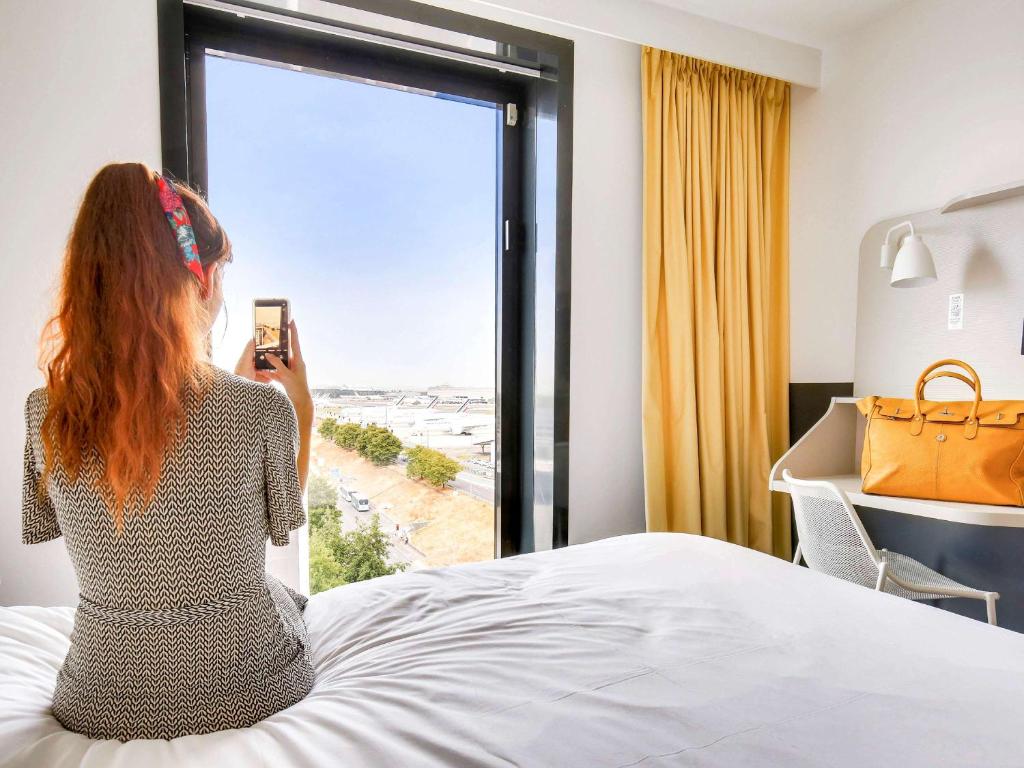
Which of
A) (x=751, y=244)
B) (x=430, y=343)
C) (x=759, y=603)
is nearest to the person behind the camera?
(x=759, y=603)

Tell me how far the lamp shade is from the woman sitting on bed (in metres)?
2.19

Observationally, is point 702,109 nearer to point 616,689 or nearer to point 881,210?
point 881,210

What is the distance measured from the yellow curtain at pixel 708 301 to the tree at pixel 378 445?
1003 mm

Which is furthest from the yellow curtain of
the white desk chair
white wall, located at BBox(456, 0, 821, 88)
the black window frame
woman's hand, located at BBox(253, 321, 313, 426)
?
woman's hand, located at BBox(253, 321, 313, 426)

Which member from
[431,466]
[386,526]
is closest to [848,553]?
[431,466]

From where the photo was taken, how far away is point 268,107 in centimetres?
228

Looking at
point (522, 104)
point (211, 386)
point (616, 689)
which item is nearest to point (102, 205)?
point (211, 386)

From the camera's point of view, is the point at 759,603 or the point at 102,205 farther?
the point at 759,603

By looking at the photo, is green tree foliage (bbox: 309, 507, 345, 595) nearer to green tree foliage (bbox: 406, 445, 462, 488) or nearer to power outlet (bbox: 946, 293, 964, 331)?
green tree foliage (bbox: 406, 445, 462, 488)

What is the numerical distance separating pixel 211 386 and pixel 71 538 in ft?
0.98

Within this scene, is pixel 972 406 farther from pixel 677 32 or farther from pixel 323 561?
pixel 323 561

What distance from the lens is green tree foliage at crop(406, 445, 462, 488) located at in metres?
2.60

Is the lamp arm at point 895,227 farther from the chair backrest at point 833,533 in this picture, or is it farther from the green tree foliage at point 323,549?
the green tree foliage at point 323,549

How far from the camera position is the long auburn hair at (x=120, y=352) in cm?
89
